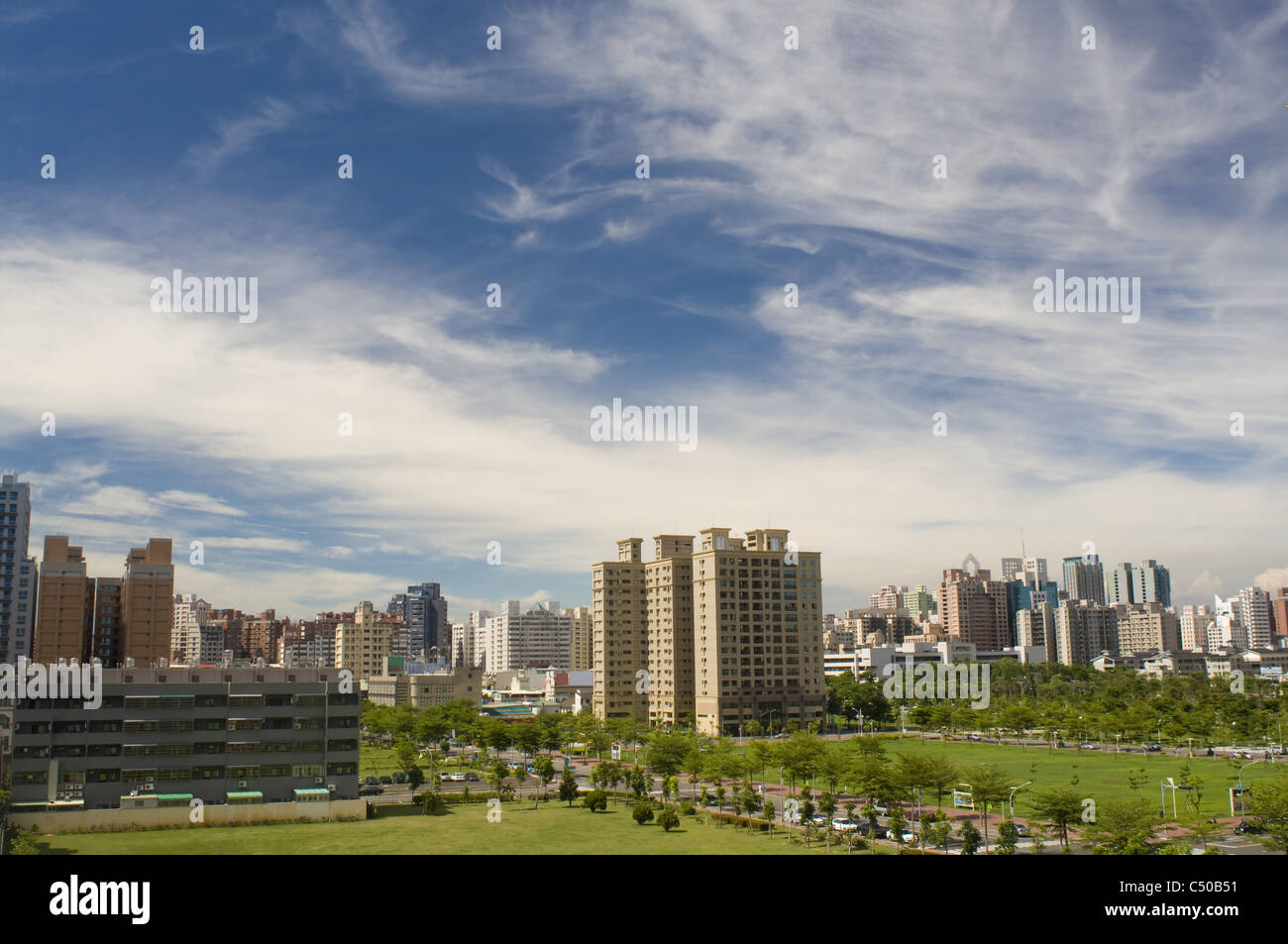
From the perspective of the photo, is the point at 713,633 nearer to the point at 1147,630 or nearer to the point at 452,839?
the point at 452,839

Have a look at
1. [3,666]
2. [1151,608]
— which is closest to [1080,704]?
[3,666]

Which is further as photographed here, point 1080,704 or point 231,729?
point 1080,704

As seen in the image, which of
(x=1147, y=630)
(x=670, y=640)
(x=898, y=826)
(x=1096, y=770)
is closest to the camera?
(x=898, y=826)

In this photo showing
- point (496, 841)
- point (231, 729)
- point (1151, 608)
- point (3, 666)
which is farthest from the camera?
point (1151, 608)

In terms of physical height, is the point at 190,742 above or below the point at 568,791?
above

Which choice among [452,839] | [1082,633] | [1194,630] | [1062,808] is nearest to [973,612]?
[1082,633]
